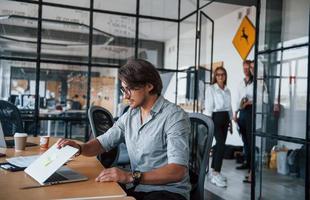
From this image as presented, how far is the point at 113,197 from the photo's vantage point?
3.21 feet

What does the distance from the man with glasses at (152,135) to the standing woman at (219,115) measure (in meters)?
2.36

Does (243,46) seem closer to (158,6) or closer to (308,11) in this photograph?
(158,6)

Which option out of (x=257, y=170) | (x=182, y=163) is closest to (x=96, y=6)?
(x=257, y=170)

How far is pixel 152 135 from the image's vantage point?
4.63 feet

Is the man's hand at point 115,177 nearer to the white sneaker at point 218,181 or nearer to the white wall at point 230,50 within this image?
the white sneaker at point 218,181

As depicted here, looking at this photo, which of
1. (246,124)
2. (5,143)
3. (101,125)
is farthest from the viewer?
(246,124)

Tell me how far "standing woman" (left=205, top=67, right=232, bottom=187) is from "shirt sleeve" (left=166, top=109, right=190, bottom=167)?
241 centimetres

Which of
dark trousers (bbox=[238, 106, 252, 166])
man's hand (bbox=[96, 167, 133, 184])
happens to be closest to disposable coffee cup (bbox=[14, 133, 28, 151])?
man's hand (bbox=[96, 167, 133, 184])

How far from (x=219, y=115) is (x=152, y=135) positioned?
2523 mm

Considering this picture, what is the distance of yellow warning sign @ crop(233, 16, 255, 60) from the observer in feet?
17.2

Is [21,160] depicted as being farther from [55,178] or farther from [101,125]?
[101,125]

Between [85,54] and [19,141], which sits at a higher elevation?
[85,54]

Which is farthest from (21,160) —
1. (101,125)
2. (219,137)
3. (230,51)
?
(230,51)

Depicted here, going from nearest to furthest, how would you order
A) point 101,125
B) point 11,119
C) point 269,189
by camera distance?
point 101,125, point 11,119, point 269,189
